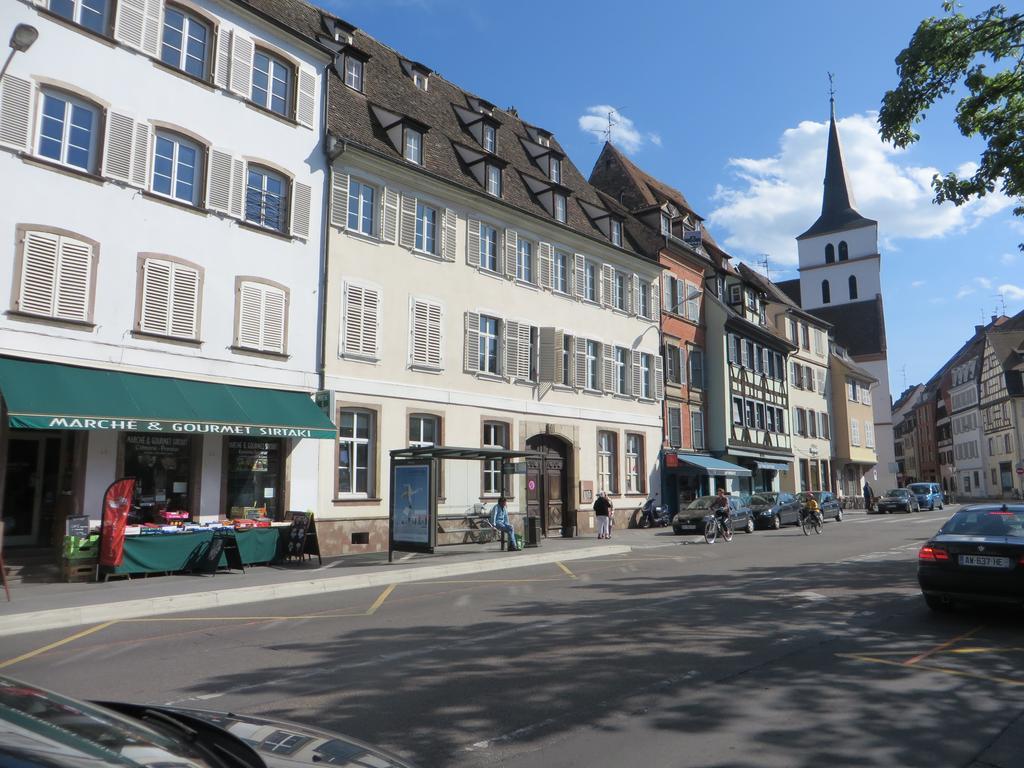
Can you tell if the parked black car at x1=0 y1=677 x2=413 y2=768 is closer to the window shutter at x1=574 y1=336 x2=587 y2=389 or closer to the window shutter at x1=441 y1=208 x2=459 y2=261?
the window shutter at x1=441 y1=208 x2=459 y2=261

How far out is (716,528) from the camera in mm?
24406

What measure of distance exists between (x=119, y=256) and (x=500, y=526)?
11.2 m

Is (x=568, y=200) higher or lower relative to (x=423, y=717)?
higher

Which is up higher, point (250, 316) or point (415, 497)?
point (250, 316)

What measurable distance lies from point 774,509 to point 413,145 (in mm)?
20465

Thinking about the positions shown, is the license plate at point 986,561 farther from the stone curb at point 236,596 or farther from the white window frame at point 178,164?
the white window frame at point 178,164

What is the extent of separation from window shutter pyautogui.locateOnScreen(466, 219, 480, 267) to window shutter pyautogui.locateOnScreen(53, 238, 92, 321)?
11.4 m

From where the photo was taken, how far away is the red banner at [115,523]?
13820 mm

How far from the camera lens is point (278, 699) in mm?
6148

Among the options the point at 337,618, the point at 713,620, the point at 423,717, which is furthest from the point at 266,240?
the point at 423,717

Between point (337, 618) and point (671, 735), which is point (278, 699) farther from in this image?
point (337, 618)

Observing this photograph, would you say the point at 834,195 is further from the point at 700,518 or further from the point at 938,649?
the point at 938,649

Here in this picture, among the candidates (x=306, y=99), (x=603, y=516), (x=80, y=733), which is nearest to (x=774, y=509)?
(x=603, y=516)

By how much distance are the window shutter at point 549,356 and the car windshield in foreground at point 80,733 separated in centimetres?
2372
